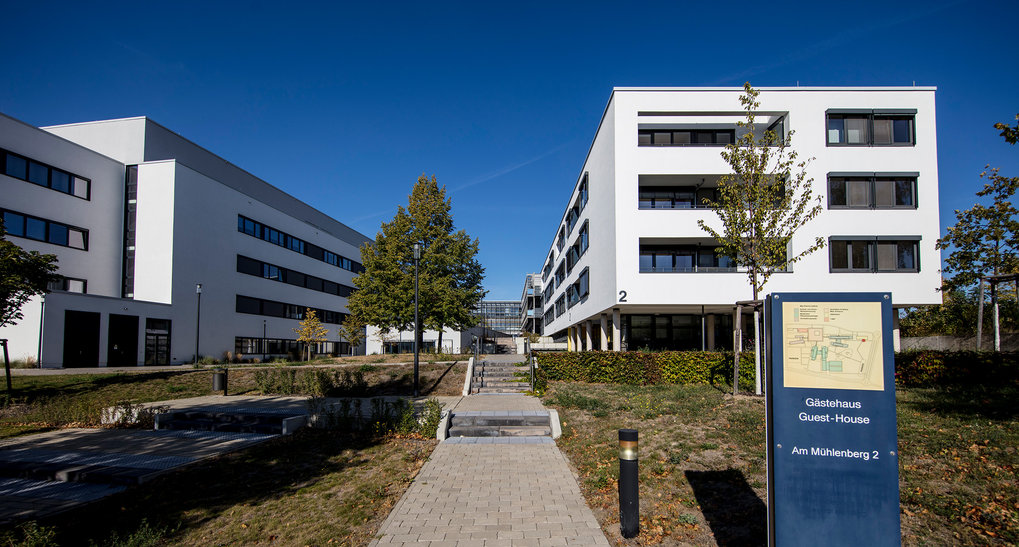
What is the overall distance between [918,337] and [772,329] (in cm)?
3625

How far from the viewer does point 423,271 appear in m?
28.9

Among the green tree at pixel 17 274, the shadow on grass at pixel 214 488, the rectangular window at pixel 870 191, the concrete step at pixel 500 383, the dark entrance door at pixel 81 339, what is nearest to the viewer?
the shadow on grass at pixel 214 488

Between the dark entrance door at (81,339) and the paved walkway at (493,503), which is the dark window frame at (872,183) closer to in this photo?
the paved walkway at (493,503)

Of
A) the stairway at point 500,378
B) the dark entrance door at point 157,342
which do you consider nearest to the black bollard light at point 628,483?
the stairway at point 500,378

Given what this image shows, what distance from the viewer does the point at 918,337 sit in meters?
31.2

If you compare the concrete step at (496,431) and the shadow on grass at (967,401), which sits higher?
the shadow on grass at (967,401)

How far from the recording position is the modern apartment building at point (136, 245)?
26875 millimetres

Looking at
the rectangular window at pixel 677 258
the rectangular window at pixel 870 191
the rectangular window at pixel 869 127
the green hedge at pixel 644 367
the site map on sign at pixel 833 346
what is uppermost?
the rectangular window at pixel 869 127

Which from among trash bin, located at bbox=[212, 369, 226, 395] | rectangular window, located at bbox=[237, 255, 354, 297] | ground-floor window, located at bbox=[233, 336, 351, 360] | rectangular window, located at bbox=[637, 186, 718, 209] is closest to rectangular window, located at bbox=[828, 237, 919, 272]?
rectangular window, located at bbox=[637, 186, 718, 209]

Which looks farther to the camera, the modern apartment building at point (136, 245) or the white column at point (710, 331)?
the modern apartment building at point (136, 245)

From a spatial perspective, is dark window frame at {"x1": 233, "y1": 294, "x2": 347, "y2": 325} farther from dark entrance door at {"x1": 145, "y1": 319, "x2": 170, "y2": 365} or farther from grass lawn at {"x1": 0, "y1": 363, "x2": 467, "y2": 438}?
grass lawn at {"x1": 0, "y1": 363, "x2": 467, "y2": 438}

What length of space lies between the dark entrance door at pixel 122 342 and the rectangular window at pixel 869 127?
40.0 meters

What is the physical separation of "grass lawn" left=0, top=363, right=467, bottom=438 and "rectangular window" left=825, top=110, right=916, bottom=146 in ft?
67.1

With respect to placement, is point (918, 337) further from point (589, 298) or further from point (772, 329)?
point (772, 329)
